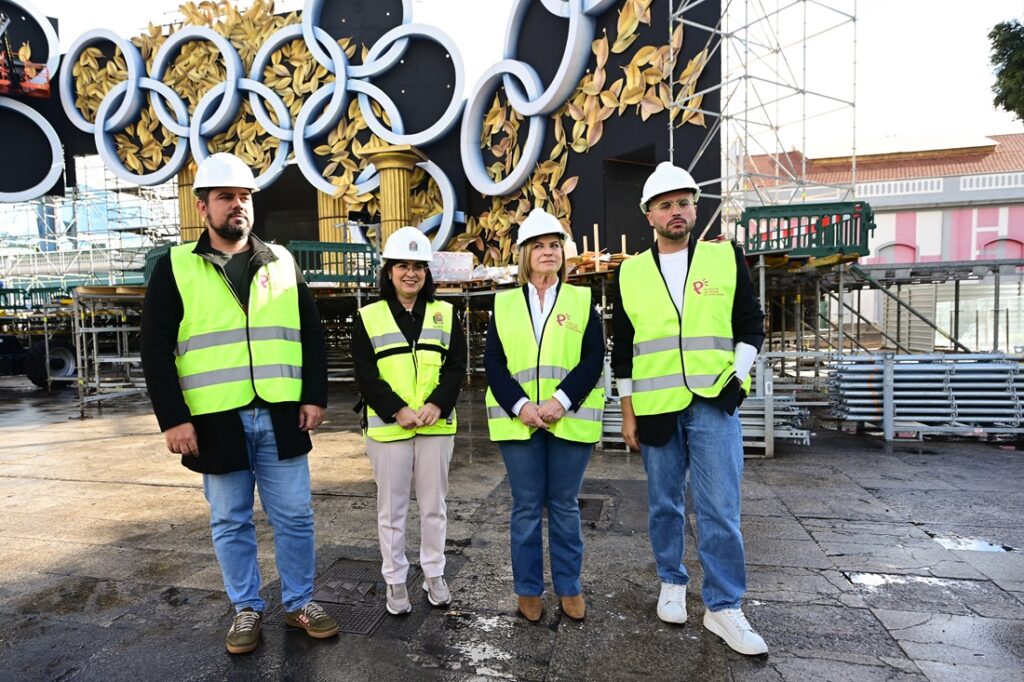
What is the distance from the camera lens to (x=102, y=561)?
12.8 ft

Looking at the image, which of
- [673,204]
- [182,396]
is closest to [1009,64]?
[673,204]

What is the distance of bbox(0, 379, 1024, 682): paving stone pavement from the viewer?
2639mm

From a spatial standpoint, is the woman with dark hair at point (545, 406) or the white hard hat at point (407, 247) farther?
the white hard hat at point (407, 247)

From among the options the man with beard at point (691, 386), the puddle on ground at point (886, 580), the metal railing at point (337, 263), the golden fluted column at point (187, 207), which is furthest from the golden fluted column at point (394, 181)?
the puddle on ground at point (886, 580)

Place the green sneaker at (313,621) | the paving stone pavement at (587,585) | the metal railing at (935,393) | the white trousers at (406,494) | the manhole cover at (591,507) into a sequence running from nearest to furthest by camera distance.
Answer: the paving stone pavement at (587,585) → the green sneaker at (313,621) → the white trousers at (406,494) → the manhole cover at (591,507) → the metal railing at (935,393)

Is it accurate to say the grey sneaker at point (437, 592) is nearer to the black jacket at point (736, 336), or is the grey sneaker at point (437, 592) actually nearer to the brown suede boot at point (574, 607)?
the brown suede boot at point (574, 607)

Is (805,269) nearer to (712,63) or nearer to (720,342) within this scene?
(712,63)

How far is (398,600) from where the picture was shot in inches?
120

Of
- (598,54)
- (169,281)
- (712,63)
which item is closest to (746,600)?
(169,281)

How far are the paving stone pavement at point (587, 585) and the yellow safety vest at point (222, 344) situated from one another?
1.14 m

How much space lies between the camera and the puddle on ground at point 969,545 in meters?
3.79

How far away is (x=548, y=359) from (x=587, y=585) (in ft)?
4.22

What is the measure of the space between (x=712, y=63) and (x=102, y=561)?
10.6 m

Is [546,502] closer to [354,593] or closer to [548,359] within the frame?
[548,359]
